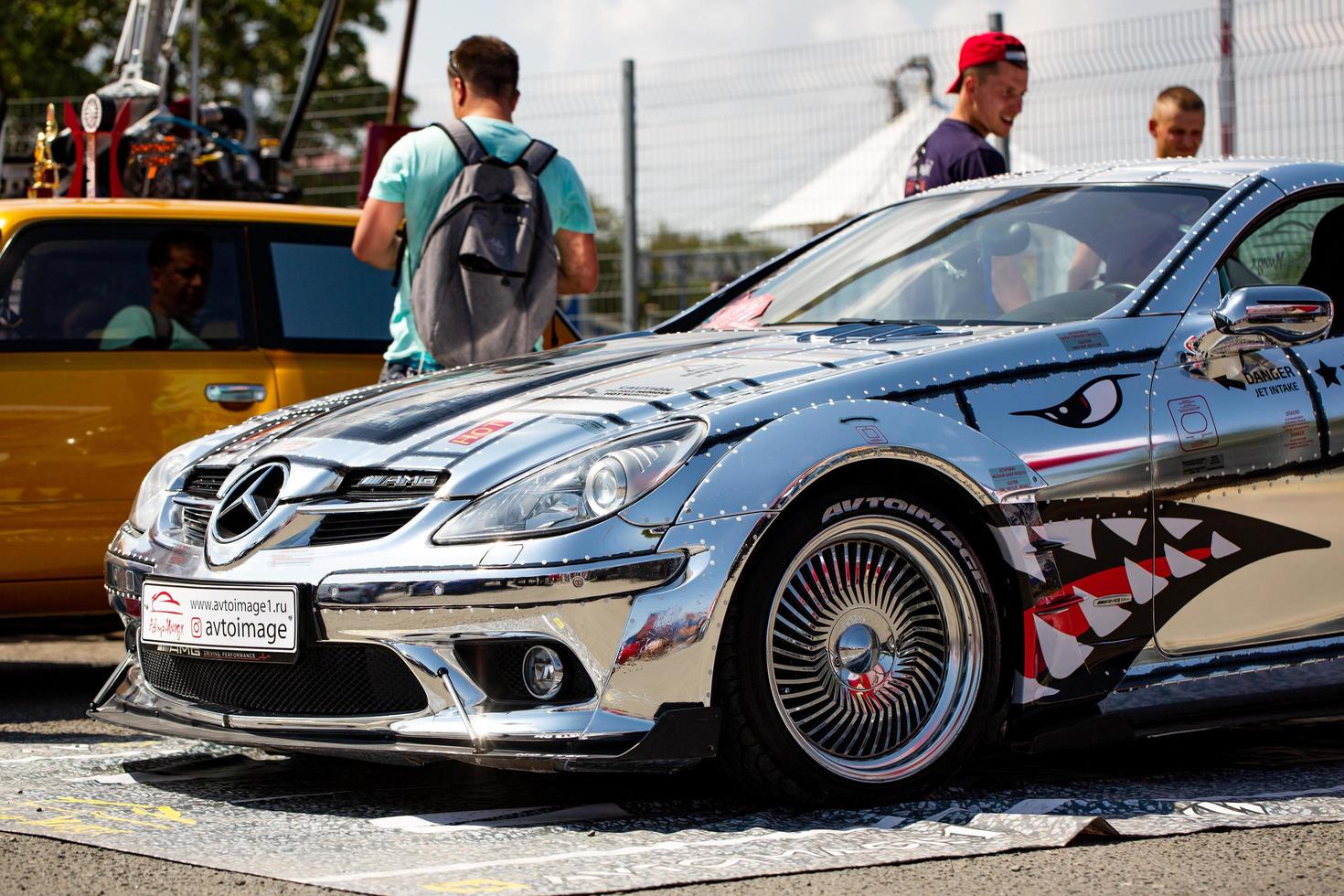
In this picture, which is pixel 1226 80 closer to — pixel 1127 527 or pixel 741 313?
pixel 741 313

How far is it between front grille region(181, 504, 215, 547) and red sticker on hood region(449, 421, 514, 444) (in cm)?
64

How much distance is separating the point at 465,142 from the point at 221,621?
222 cm

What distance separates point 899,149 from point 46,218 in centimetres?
516

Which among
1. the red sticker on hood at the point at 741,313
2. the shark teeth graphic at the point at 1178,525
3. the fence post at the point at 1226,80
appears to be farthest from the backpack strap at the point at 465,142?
the fence post at the point at 1226,80

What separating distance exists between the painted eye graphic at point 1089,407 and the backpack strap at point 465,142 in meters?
2.27

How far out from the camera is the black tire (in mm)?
3656

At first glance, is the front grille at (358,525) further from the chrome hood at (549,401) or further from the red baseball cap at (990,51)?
the red baseball cap at (990,51)

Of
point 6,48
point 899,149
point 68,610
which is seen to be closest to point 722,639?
point 68,610

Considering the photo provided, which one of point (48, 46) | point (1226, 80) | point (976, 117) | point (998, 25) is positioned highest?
point (48, 46)

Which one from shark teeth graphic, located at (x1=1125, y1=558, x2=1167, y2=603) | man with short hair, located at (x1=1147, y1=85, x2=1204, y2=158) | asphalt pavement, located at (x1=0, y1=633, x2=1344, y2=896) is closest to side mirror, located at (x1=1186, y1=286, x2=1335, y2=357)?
shark teeth graphic, located at (x1=1125, y1=558, x2=1167, y2=603)

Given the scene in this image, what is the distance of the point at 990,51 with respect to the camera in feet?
22.1

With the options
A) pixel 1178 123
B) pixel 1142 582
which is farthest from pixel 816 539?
pixel 1178 123

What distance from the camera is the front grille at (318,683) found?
373 centimetres

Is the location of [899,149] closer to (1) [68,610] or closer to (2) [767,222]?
(2) [767,222]
